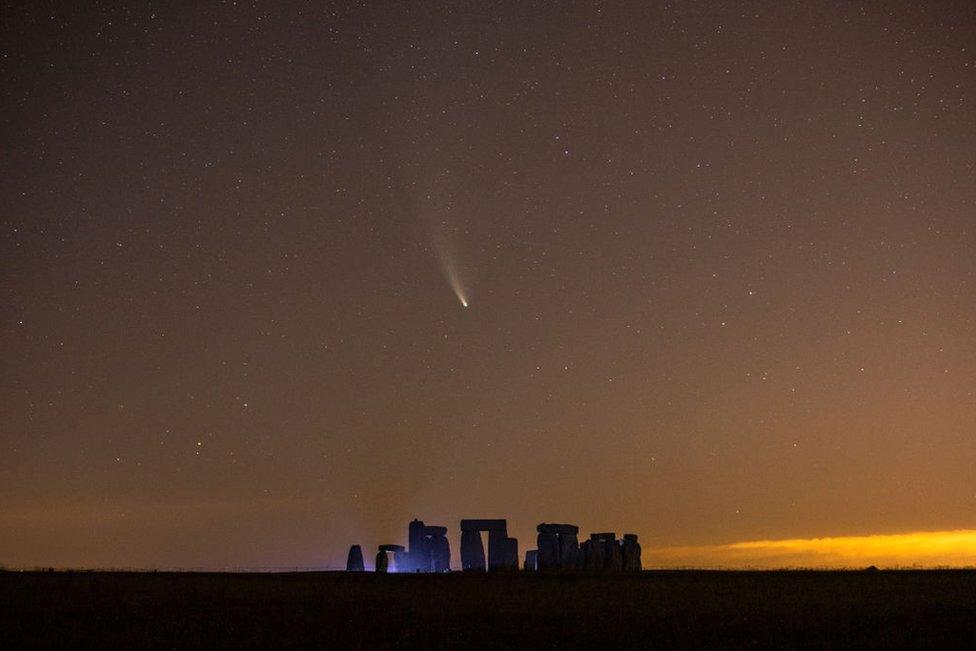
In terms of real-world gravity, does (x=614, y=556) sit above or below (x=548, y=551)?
below

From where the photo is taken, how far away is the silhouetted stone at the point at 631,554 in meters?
45.0

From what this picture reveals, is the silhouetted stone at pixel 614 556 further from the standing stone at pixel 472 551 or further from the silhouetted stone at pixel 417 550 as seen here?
the silhouetted stone at pixel 417 550

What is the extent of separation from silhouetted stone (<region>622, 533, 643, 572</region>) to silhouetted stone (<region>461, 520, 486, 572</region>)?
5.93 m

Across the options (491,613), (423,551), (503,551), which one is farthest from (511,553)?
(491,613)

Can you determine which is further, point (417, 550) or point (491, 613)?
point (417, 550)

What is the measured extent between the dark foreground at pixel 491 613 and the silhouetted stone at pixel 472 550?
1313cm

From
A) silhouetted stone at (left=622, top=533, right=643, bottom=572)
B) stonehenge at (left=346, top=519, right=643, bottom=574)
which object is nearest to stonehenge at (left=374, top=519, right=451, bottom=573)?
stonehenge at (left=346, top=519, right=643, bottom=574)

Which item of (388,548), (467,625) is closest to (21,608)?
(467,625)

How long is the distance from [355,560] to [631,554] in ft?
37.4

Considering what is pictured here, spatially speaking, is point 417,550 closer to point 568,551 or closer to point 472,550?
point 472,550

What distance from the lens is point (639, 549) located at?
150 feet

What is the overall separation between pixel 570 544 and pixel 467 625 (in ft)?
78.1

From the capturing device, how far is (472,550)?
44.7 m

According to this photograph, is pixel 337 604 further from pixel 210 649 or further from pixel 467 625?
pixel 210 649
